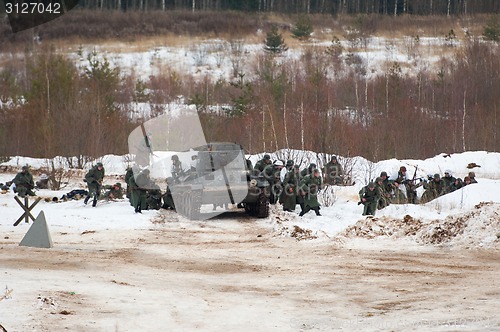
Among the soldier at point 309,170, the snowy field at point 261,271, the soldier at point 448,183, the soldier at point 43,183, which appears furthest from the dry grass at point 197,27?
the snowy field at point 261,271

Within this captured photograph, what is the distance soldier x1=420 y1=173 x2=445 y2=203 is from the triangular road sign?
430 inches

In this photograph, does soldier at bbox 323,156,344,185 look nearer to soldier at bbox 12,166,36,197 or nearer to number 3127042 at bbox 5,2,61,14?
soldier at bbox 12,166,36,197

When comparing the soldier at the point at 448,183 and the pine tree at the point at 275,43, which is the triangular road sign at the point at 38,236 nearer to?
the soldier at the point at 448,183

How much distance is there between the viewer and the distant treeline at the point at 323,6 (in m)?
70.7

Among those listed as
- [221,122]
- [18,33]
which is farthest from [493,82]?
[18,33]

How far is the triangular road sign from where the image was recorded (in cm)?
1481

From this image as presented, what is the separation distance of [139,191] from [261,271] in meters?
8.44

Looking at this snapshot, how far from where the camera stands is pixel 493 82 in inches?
1821

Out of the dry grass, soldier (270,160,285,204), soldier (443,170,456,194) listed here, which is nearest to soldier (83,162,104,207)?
soldier (270,160,285,204)

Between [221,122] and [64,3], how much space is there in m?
32.1

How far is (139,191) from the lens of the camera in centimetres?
2061

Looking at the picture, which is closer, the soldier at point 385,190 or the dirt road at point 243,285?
the dirt road at point 243,285

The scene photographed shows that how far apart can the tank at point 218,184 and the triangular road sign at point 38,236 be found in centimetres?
501

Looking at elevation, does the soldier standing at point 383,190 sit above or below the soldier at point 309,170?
below
